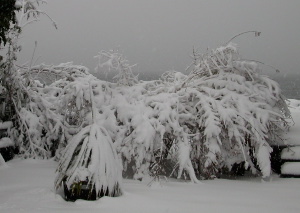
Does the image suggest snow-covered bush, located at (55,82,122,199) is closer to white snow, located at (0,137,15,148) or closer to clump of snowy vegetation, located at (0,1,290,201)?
clump of snowy vegetation, located at (0,1,290,201)

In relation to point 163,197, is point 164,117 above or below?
above

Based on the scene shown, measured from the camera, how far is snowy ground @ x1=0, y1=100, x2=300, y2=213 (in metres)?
3.99

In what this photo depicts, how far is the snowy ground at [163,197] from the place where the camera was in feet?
13.1

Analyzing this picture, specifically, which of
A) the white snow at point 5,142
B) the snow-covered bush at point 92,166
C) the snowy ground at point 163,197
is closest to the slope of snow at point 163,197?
the snowy ground at point 163,197

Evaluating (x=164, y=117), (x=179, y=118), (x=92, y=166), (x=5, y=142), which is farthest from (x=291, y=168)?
(x=5, y=142)

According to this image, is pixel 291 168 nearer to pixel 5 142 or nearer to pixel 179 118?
pixel 179 118

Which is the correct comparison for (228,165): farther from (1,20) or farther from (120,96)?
(1,20)

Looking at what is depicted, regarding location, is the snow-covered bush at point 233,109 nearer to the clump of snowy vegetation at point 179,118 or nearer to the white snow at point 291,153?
the clump of snowy vegetation at point 179,118

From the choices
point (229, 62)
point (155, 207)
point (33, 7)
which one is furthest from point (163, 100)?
point (33, 7)

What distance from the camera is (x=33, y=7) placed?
8.35 m

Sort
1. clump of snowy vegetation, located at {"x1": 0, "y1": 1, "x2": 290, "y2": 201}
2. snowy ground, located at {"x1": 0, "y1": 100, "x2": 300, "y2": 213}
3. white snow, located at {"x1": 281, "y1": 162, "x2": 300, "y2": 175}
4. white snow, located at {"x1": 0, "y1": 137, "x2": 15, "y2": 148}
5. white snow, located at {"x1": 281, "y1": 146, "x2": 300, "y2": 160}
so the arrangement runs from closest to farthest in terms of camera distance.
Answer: snowy ground, located at {"x1": 0, "y1": 100, "x2": 300, "y2": 213} → clump of snowy vegetation, located at {"x1": 0, "y1": 1, "x2": 290, "y2": 201} → white snow, located at {"x1": 281, "y1": 162, "x2": 300, "y2": 175} → white snow, located at {"x1": 281, "y1": 146, "x2": 300, "y2": 160} → white snow, located at {"x1": 0, "y1": 137, "x2": 15, "y2": 148}

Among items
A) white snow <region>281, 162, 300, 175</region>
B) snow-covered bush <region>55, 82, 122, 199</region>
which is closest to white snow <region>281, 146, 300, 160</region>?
white snow <region>281, 162, 300, 175</region>

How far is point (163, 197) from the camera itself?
14.9 feet

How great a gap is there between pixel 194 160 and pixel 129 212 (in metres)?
2.58
